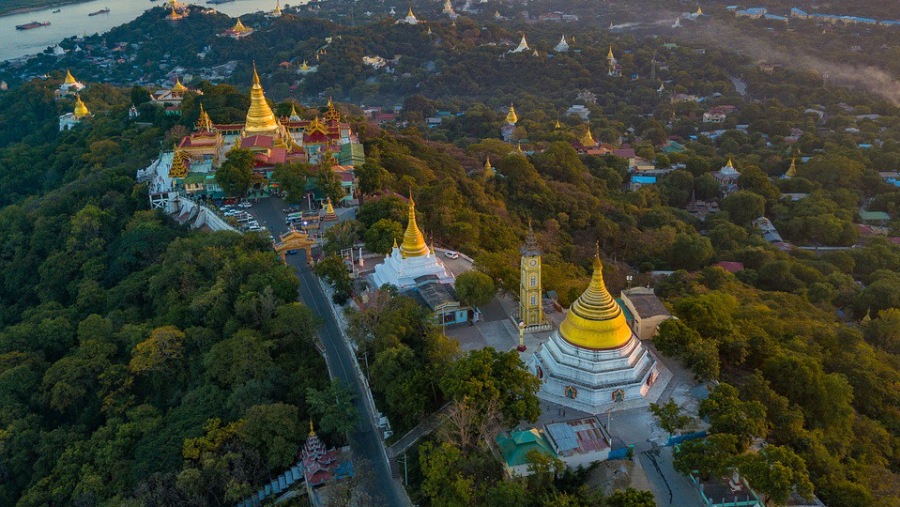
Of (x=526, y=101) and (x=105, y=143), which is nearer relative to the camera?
(x=105, y=143)

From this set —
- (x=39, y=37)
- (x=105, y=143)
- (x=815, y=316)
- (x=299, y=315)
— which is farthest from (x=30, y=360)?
(x=39, y=37)

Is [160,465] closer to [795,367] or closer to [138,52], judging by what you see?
[795,367]

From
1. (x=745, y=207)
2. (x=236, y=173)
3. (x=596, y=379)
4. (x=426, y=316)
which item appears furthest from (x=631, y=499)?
(x=745, y=207)

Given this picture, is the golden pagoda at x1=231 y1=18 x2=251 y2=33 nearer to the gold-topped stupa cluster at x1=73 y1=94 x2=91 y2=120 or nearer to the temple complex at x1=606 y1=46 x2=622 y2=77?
the gold-topped stupa cluster at x1=73 y1=94 x2=91 y2=120

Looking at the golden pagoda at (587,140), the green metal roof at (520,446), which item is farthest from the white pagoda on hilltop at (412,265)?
the golden pagoda at (587,140)

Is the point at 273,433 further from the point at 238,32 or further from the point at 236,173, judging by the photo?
the point at 238,32

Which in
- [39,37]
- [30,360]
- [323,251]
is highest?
[323,251]
